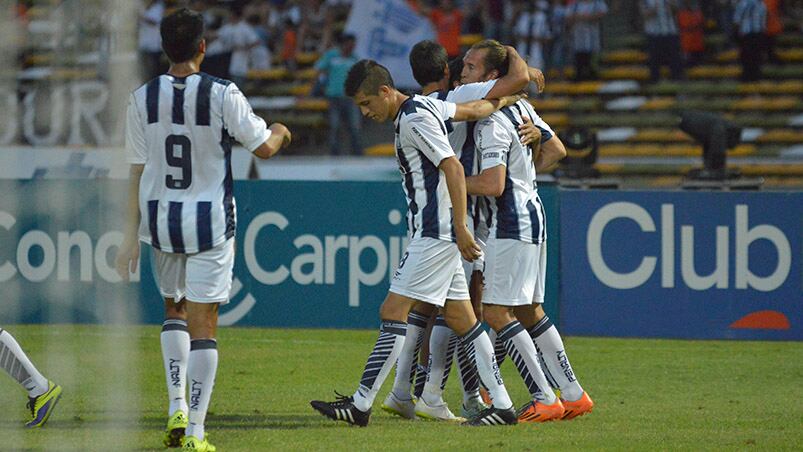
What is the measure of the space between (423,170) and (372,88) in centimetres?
50

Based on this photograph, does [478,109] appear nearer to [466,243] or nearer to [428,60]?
[428,60]

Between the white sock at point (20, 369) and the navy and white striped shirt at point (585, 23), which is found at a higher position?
the navy and white striped shirt at point (585, 23)

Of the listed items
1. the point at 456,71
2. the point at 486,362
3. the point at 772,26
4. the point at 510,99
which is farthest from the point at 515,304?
the point at 772,26

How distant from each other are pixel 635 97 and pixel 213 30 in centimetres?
646

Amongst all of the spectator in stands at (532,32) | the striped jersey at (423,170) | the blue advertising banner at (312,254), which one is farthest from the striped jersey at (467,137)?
the spectator in stands at (532,32)

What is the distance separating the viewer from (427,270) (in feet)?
22.8

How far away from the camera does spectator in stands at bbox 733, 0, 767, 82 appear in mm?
18469

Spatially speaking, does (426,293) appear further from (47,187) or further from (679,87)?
(679,87)

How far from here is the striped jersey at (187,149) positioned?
625cm

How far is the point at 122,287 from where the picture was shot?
587cm

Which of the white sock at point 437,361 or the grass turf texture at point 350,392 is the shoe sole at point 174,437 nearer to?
the grass turf texture at point 350,392

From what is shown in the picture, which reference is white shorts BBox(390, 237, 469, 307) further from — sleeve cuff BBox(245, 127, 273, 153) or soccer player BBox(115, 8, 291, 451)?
sleeve cuff BBox(245, 127, 273, 153)

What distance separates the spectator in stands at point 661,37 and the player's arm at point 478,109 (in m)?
12.0

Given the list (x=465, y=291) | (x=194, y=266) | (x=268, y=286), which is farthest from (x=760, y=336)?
(x=194, y=266)
